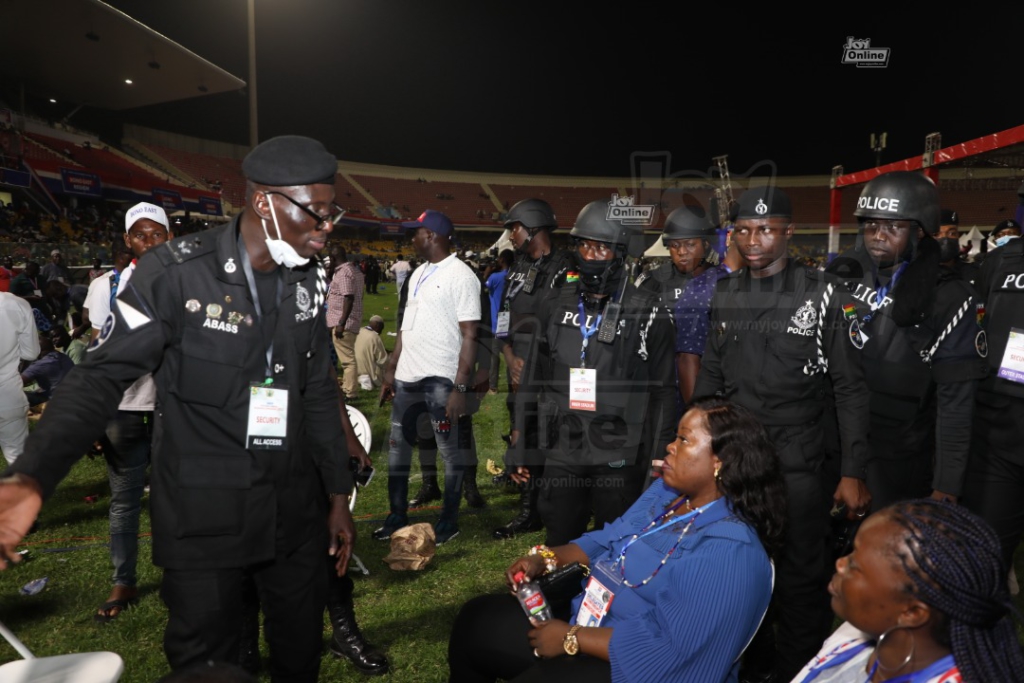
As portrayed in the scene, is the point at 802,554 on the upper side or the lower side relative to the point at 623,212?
lower

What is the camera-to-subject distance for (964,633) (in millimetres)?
1521

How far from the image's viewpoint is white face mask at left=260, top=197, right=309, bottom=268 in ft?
7.82

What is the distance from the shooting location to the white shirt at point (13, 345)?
196 inches

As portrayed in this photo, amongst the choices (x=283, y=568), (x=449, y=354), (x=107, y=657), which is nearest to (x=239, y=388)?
(x=283, y=568)

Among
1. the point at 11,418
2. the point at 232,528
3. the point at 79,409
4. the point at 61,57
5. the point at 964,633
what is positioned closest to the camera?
the point at 964,633

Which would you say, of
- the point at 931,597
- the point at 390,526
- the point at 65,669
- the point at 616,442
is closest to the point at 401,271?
the point at 390,526

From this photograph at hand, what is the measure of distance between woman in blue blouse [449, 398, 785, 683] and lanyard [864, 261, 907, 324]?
152 cm

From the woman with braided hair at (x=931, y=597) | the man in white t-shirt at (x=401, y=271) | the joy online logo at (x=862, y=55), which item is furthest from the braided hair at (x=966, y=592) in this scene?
the man in white t-shirt at (x=401, y=271)

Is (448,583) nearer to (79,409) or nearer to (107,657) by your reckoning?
(107,657)

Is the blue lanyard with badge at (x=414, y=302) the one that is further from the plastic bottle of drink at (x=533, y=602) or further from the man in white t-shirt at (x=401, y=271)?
the man in white t-shirt at (x=401, y=271)

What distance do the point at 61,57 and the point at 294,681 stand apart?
37.8 metres

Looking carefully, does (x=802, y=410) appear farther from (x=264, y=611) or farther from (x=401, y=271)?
(x=401, y=271)

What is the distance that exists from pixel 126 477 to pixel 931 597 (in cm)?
429

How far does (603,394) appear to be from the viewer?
369 centimetres
